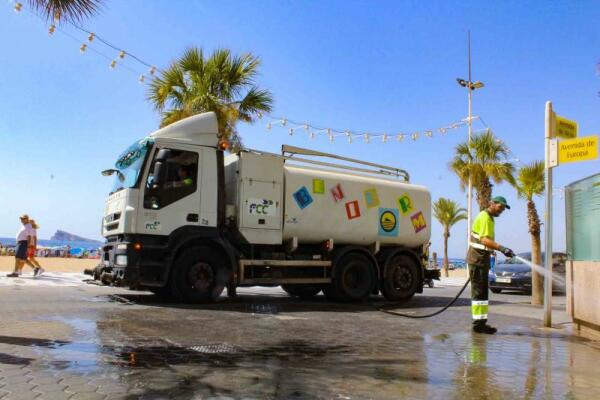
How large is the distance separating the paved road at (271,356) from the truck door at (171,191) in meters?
1.52

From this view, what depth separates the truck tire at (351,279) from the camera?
1192cm

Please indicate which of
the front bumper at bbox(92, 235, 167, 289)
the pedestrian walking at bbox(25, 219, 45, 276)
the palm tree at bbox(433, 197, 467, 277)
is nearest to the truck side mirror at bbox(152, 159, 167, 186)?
the front bumper at bbox(92, 235, 167, 289)

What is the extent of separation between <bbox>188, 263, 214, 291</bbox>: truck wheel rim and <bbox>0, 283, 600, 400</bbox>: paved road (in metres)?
0.85

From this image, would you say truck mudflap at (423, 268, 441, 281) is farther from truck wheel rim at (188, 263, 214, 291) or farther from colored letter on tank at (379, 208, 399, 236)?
truck wheel rim at (188, 263, 214, 291)

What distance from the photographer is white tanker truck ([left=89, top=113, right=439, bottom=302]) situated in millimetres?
9883

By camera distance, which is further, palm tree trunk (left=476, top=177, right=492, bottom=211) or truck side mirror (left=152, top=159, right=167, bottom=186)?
palm tree trunk (left=476, top=177, right=492, bottom=211)

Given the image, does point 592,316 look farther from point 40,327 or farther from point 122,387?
point 40,327

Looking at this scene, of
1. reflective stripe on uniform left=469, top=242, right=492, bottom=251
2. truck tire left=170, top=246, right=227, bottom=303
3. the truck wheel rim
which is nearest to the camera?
reflective stripe on uniform left=469, top=242, right=492, bottom=251

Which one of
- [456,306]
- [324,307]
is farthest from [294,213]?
[456,306]

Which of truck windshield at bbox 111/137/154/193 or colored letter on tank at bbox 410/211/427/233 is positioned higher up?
truck windshield at bbox 111/137/154/193

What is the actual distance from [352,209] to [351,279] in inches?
61.3

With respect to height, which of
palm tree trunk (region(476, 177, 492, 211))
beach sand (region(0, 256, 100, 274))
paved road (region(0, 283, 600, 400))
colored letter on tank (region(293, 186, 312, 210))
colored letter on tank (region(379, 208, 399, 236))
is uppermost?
palm tree trunk (region(476, 177, 492, 211))

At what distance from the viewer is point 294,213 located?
11391 millimetres

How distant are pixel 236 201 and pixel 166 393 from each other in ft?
22.7
